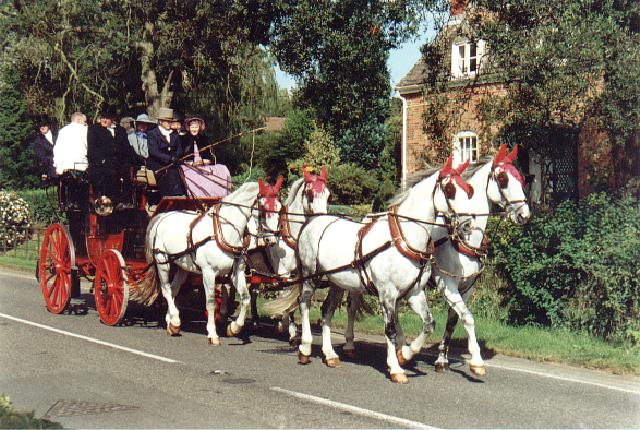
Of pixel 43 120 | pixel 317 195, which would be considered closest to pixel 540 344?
pixel 317 195

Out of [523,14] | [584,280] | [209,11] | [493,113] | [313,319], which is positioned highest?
[209,11]

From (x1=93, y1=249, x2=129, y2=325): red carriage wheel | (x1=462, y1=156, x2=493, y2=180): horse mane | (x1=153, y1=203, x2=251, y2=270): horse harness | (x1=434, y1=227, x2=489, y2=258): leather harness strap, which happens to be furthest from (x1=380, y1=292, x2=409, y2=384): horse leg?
(x1=93, y1=249, x2=129, y2=325): red carriage wheel

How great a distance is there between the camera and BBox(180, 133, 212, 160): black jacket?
12.9 m

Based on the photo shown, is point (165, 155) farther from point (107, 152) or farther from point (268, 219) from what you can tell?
point (268, 219)

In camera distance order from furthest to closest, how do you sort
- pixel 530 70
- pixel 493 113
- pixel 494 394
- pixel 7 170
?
pixel 7 170 → pixel 493 113 → pixel 530 70 → pixel 494 394

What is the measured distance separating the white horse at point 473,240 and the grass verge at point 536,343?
1415 millimetres

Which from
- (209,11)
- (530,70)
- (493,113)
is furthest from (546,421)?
(209,11)

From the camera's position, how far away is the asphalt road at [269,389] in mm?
7023

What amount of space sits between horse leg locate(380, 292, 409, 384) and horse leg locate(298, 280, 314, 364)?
4.38ft

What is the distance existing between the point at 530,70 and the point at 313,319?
5241 mm

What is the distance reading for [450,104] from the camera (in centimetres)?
1383

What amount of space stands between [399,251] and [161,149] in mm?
5310

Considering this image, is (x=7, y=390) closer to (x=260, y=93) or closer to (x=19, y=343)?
(x=19, y=343)

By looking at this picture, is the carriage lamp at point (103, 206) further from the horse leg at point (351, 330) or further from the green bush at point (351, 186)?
the green bush at point (351, 186)
